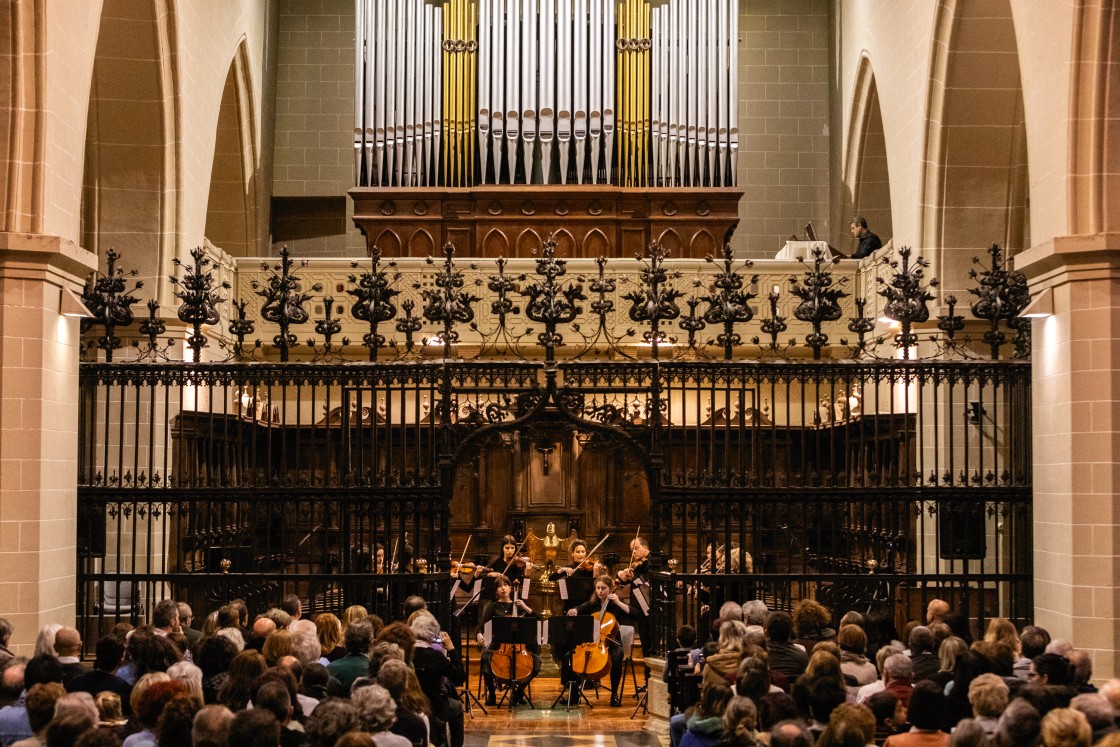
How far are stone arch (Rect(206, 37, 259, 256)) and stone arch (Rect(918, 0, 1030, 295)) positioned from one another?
8.26m

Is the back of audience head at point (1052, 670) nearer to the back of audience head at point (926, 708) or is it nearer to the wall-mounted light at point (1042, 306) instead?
the back of audience head at point (926, 708)

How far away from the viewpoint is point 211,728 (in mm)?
4465

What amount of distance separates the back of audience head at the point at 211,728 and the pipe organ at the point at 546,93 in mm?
12889

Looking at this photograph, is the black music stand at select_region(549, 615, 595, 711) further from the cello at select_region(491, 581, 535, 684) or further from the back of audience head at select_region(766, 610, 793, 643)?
the back of audience head at select_region(766, 610, 793, 643)

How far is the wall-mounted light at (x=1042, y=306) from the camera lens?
9.07 meters

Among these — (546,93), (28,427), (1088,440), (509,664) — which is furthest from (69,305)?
(546,93)

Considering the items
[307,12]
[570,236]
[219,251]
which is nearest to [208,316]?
[219,251]

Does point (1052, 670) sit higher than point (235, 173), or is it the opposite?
point (235, 173)

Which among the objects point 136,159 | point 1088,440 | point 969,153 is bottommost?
point 1088,440

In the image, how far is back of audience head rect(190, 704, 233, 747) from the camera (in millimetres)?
4438

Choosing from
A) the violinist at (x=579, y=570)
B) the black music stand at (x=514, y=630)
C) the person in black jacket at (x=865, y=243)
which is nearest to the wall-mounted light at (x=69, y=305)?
the black music stand at (x=514, y=630)

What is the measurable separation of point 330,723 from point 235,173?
1302 centimetres

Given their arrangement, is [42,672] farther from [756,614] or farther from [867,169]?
[867,169]

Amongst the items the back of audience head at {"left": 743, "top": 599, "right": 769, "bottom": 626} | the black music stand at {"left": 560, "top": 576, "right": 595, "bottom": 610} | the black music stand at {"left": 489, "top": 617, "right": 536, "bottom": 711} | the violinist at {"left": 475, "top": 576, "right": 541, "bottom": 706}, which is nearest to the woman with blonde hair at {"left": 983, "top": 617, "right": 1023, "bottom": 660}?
the back of audience head at {"left": 743, "top": 599, "right": 769, "bottom": 626}
